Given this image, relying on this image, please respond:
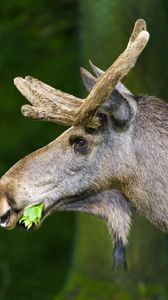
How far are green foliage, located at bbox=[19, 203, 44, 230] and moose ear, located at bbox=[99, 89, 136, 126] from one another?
81 cm

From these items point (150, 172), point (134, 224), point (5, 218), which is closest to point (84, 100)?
point (150, 172)

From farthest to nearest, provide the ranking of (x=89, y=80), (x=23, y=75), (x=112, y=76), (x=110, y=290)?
1. (x=23, y=75)
2. (x=110, y=290)
3. (x=89, y=80)
4. (x=112, y=76)

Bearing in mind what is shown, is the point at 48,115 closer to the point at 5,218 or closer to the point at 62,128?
the point at 5,218

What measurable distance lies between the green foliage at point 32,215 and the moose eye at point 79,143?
48cm

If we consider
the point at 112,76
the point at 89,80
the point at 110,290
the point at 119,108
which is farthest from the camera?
the point at 110,290

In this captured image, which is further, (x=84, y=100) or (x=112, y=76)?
(x=84, y=100)

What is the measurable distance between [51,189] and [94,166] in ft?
1.15

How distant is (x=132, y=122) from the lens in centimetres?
1137

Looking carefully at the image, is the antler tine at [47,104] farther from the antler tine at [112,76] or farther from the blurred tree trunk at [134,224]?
the blurred tree trunk at [134,224]

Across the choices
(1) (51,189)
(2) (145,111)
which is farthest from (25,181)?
(2) (145,111)

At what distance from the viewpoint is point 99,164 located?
450 inches

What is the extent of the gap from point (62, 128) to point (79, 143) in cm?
758

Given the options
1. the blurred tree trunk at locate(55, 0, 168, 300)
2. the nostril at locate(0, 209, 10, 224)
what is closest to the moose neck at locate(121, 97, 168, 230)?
the nostril at locate(0, 209, 10, 224)

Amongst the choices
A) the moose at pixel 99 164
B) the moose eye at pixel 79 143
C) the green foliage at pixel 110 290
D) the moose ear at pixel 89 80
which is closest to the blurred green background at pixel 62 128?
the green foliage at pixel 110 290
